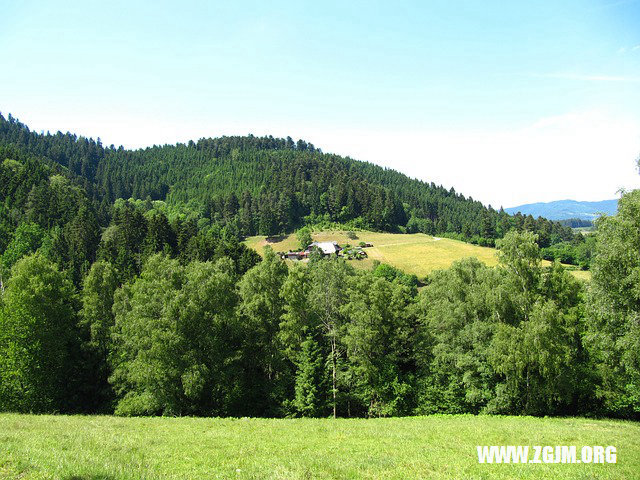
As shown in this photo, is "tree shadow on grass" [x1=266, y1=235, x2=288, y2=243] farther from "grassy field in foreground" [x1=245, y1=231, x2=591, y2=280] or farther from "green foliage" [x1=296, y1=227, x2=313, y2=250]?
"green foliage" [x1=296, y1=227, x2=313, y2=250]

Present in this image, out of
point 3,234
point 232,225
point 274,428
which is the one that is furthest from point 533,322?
point 232,225

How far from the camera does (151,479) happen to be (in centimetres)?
1034

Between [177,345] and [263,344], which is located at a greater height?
[177,345]

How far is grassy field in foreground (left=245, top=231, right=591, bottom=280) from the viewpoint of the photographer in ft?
384

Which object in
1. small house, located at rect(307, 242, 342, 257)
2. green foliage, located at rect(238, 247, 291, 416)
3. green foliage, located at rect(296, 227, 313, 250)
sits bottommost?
green foliage, located at rect(238, 247, 291, 416)

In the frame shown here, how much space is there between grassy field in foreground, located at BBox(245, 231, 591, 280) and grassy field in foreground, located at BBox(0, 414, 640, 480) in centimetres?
9099

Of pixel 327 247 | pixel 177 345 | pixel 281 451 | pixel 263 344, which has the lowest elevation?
pixel 263 344

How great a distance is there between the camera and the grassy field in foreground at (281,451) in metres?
11.9

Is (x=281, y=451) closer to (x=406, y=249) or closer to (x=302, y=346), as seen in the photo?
(x=302, y=346)

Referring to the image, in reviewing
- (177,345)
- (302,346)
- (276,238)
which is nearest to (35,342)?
(177,345)

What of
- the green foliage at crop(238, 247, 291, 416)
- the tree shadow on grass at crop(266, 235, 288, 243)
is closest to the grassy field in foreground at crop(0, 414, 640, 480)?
the green foliage at crop(238, 247, 291, 416)

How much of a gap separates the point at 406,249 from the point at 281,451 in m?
125

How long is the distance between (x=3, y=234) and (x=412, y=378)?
99.3 meters

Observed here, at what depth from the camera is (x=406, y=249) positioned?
13588cm
